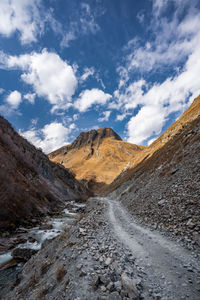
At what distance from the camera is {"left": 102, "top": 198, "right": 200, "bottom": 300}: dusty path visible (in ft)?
15.6

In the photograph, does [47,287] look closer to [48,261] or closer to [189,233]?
[48,261]

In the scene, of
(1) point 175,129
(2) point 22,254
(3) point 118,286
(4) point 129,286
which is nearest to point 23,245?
(2) point 22,254

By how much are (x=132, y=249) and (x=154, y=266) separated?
A: 2468 mm

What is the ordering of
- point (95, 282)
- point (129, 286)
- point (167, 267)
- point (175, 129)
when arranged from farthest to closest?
point (175, 129), point (167, 267), point (95, 282), point (129, 286)

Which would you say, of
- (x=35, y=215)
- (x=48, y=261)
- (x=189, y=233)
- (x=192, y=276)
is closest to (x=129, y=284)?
(x=192, y=276)

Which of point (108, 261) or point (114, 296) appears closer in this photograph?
point (114, 296)

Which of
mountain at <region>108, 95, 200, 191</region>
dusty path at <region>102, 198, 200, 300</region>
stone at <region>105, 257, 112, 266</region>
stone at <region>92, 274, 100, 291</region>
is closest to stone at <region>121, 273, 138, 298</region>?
dusty path at <region>102, 198, 200, 300</region>

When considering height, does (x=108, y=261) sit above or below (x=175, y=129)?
below

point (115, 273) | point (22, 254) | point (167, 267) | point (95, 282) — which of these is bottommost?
point (167, 267)

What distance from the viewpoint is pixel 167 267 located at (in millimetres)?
6383

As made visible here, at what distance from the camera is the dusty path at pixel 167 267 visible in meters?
4.77

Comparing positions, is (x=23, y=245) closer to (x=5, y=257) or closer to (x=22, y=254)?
(x=5, y=257)

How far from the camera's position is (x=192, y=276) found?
5520 mm

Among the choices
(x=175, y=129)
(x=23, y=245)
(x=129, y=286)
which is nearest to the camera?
(x=129, y=286)
